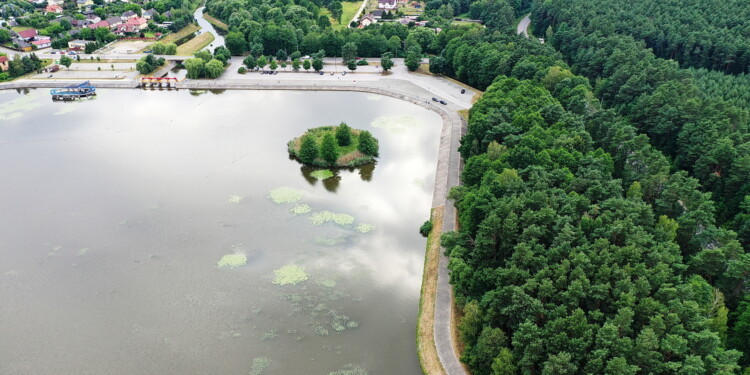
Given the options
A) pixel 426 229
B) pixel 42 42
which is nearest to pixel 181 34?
pixel 42 42

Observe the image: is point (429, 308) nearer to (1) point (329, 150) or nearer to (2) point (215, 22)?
(1) point (329, 150)

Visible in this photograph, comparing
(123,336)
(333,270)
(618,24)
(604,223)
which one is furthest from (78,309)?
(618,24)

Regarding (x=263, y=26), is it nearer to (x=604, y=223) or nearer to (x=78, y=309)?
(x=78, y=309)

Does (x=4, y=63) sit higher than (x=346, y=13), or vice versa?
(x=346, y=13)

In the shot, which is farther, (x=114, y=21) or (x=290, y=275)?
(x=114, y=21)

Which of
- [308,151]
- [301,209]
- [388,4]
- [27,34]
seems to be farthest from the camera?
[388,4]

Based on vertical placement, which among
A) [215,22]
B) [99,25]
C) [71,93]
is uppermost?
[71,93]

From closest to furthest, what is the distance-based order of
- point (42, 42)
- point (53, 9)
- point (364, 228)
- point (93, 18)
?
point (364, 228), point (42, 42), point (93, 18), point (53, 9)
